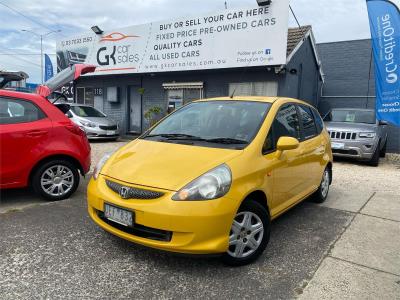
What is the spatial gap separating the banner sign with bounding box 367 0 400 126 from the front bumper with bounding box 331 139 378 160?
3.89ft

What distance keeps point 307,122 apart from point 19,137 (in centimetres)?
385

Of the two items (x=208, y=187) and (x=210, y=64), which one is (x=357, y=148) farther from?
(x=208, y=187)

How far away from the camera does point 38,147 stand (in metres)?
4.81

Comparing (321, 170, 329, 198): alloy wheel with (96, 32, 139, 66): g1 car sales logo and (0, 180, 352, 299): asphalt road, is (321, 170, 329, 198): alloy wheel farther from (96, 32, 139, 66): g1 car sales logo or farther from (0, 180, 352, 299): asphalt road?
(96, 32, 139, 66): g1 car sales logo

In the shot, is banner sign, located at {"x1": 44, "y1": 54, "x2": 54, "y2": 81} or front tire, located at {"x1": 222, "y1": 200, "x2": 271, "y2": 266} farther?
banner sign, located at {"x1": 44, "y1": 54, "x2": 54, "y2": 81}

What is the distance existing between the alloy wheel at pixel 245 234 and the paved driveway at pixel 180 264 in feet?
0.53

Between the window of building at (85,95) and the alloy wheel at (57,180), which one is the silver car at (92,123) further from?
the alloy wheel at (57,180)

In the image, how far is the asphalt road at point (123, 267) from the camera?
283 centimetres

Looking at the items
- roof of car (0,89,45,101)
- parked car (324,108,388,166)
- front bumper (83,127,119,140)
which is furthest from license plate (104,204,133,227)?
front bumper (83,127,119,140)

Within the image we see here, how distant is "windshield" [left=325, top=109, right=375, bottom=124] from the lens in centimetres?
1042

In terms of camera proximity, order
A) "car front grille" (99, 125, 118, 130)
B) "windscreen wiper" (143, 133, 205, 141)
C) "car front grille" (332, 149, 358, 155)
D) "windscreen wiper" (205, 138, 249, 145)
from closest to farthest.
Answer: "windscreen wiper" (205, 138, 249, 145), "windscreen wiper" (143, 133, 205, 141), "car front grille" (332, 149, 358, 155), "car front grille" (99, 125, 118, 130)

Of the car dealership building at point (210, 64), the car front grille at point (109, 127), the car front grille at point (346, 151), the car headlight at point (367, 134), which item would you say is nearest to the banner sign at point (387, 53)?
the car headlight at point (367, 134)

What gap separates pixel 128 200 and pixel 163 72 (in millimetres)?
11245

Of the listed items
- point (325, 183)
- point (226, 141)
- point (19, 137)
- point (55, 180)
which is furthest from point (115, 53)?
point (226, 141)
